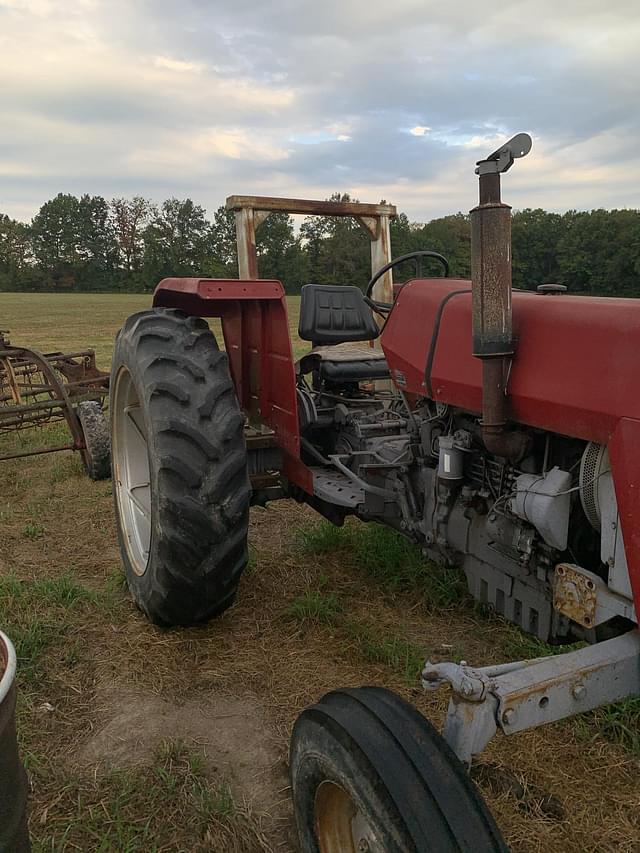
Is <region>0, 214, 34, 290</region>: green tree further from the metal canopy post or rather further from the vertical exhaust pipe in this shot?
the vertical exhaust pipe

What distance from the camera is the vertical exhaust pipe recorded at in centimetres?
146

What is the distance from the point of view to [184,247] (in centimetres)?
4578

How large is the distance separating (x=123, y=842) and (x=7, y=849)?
1.64 ft

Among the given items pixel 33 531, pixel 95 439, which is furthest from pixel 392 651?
pixel 95 439

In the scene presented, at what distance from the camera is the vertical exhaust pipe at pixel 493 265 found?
146 centimetres

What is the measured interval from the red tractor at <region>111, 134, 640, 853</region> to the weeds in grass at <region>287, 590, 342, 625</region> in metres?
Result: 0.38

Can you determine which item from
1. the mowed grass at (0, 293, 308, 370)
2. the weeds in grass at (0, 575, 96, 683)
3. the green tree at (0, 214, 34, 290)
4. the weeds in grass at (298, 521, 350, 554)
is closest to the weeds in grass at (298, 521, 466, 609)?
the weeds in grass at (298, 521, 350, 554)

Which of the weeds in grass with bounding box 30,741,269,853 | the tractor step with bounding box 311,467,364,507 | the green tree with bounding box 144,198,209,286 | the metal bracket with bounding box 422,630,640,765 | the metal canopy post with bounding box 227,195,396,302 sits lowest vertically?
the weeds in grass with bounding box 30,741,269,853

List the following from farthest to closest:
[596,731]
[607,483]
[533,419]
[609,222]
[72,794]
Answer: [609,222] < [596,731] < [72,794] < [533,419] < [607,483]

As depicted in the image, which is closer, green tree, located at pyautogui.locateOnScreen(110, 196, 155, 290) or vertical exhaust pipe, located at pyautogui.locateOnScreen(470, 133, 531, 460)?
vertical exhaust pipe, located at pyautogui.locateOnScreen(470, 133, 531, 460)

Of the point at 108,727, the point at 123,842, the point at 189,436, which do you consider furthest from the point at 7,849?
the point at 189,436

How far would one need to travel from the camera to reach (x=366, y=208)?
12.5 feet

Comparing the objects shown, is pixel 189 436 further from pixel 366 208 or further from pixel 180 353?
pixel 366 208

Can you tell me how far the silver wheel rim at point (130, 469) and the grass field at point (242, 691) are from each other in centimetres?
28
